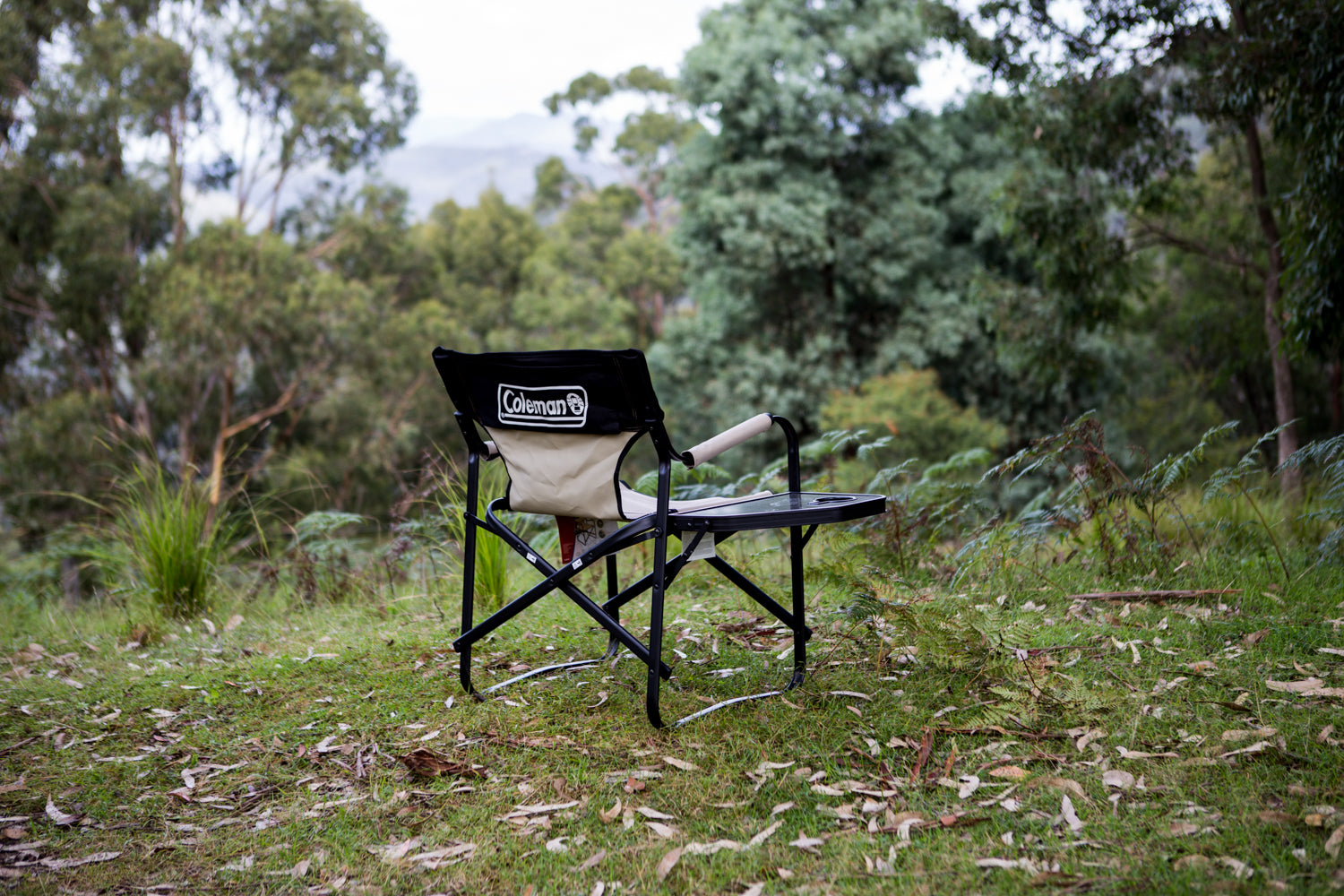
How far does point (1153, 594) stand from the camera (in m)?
3.54

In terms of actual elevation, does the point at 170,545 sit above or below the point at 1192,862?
above

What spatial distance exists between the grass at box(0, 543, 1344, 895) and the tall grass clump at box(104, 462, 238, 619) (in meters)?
0.68

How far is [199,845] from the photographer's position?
2.11 meters

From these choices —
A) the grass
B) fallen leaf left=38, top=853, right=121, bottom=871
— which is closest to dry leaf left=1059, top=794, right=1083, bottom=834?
the grass

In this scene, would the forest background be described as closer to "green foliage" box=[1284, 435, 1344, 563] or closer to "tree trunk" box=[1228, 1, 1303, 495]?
"tree trunk" box=[1228, 1, 1303, 495]

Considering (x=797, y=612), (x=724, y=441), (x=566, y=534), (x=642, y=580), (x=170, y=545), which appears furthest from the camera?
(x=170, y=545)

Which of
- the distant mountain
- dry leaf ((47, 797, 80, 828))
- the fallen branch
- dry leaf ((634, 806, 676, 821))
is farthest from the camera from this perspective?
the distant mountain

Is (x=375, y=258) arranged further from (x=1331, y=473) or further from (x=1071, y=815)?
(x=1071, y=815)

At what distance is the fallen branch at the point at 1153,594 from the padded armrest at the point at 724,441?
1.69 m

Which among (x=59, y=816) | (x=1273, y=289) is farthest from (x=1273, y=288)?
(x=59, y=816)

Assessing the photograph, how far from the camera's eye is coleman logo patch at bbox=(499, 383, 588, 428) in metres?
2.53

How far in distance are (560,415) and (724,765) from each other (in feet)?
3.26

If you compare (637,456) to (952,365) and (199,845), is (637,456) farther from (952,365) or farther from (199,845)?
(199,845)

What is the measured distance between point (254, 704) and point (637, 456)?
62.1 feet
